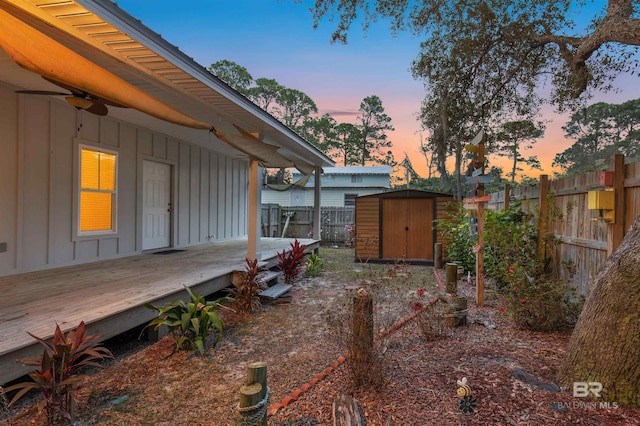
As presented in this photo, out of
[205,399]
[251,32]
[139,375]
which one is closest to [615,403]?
[205,399]

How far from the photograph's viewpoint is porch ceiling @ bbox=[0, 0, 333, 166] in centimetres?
241

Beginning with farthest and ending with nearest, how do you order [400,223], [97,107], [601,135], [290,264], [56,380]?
[601,135] < [400,223] < [290,264] < [97,107] < [56,380]

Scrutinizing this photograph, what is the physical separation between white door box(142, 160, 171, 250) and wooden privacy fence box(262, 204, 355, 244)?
5.46m

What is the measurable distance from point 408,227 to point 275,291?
4.86 metres

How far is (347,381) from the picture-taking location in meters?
2.35

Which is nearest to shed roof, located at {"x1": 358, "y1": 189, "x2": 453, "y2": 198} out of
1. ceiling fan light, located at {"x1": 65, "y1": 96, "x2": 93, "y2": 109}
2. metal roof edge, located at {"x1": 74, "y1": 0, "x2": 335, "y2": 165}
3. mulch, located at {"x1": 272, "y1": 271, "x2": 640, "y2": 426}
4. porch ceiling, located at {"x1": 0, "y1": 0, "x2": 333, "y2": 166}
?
porch ceiling, located at {"x1": 0, "y1": 0, "x2": 333, "y2": 166}

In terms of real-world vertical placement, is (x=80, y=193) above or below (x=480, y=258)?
above

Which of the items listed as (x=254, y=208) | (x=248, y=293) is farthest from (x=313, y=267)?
(x=248, y=293)

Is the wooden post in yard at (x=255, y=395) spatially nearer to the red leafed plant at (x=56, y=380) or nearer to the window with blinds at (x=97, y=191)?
the red leafed plant at (x=56, y=380)

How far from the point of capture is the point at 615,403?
74.6 inches

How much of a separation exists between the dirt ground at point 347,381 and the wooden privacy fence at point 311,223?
862 centimetres

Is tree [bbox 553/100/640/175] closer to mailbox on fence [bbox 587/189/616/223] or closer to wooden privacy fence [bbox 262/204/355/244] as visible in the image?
wooden privacy fence [bbox 262/204/355/244]

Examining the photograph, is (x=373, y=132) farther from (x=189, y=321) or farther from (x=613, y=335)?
(x=613, y=335)

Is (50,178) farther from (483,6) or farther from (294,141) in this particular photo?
(483,6)
